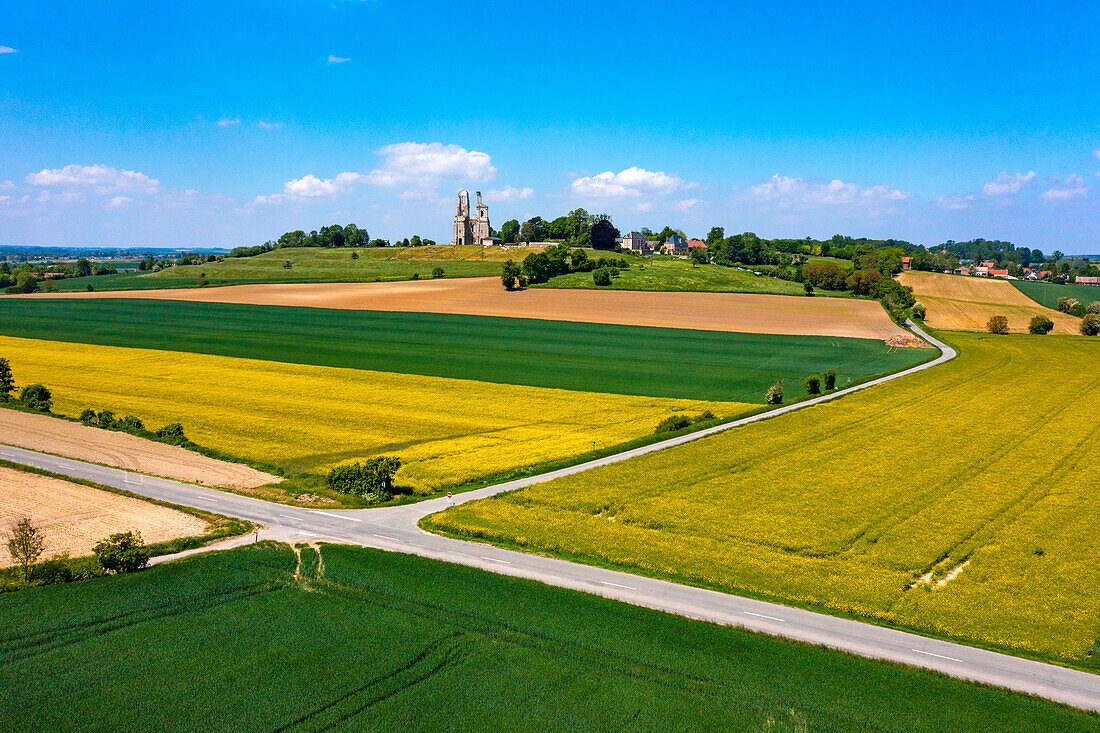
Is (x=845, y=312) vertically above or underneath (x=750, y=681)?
above

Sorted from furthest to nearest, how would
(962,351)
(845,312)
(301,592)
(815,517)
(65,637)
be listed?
(845,312)
(962,351)
(815,517)
(301,592)
(65,637)

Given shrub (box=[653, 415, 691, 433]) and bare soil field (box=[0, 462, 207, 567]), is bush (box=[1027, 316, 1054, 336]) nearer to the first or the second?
shrub (box=[653, 415, 691, 433])

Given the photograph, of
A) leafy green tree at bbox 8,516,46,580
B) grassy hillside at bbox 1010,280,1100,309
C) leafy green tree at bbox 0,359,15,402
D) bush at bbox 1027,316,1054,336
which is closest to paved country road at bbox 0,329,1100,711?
leafy green tree at bbox 8,516,46,580

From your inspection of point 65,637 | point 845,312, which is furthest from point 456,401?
point 845,312

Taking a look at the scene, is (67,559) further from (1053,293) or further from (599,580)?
(1053,293)

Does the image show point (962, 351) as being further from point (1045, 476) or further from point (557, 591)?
point (557, 591)

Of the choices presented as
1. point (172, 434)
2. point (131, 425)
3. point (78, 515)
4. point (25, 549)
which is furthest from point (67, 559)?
point (131, 425)

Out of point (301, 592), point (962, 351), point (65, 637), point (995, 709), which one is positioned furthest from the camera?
point (962, 351)
